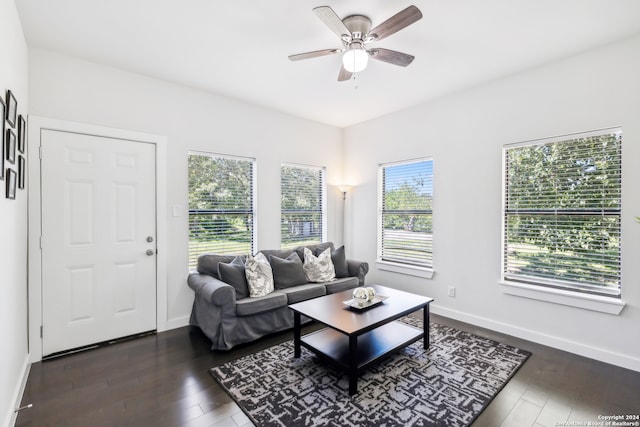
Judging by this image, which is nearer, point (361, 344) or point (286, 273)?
point (361, 344)

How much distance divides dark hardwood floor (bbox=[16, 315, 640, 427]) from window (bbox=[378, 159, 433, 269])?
1.57 m

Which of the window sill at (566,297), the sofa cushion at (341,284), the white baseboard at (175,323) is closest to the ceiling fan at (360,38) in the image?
the sofa cushion at (341,284)

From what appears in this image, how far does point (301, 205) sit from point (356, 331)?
107 inches

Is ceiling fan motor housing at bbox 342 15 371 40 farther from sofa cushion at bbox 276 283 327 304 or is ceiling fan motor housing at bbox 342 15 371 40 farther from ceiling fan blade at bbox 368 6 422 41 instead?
sofa cushion at bbox 276 283 327 304

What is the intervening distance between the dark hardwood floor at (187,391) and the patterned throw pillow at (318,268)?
1133 mm

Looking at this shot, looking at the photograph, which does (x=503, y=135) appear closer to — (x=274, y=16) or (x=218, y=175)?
(x=274, y=16)

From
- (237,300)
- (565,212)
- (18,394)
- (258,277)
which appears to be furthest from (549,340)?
(18,394)

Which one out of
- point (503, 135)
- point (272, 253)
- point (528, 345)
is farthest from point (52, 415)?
point (503, 135)

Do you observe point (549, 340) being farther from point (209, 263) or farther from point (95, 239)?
point (95, 239)

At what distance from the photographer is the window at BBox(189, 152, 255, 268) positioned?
362 centimetres

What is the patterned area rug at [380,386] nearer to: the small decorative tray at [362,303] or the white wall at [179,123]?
the small decorative tray at [362,303]

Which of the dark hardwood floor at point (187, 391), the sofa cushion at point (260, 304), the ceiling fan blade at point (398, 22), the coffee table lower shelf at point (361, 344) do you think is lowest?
the dark hardwood floor at point (187, 391)

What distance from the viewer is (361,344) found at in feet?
8.50

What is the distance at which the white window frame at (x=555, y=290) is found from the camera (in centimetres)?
265
